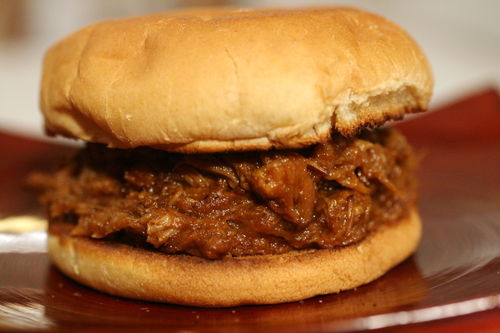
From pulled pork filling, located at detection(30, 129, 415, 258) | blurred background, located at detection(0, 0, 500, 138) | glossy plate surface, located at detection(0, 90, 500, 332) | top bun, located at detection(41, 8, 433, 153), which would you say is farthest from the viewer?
blurred background, located at detection(0, 0, 500, 138)

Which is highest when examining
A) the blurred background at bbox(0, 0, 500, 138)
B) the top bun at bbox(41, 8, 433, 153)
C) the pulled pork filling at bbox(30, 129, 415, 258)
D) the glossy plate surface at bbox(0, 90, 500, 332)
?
the top bun at bbox(41, 8, 433, 153)

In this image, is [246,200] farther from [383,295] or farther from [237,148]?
[383,295]

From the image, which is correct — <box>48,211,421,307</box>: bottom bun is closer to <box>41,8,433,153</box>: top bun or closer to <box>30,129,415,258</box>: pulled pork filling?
<box>30,129,415,258</box>: pulled pork filling

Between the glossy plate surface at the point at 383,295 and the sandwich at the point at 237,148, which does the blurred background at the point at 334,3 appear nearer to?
the glossy plate surface at the point at 383,295

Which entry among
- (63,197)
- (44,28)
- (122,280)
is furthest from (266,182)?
(44,28)

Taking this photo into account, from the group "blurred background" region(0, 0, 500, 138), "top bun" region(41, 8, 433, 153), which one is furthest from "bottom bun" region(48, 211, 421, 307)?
"blurred background" region(0, 0, 500, 138)

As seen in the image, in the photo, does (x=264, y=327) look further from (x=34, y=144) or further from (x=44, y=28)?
(x=44, y=28)

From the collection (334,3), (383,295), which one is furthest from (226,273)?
(334,3)
